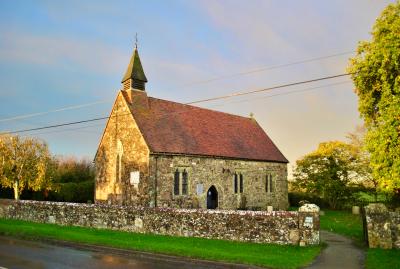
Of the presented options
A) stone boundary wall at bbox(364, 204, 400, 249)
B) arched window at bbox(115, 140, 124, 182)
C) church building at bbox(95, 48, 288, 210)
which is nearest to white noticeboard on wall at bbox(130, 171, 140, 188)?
church building at bbox(95, 48, 288, 210)

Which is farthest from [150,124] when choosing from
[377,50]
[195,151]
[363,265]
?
[363,265]

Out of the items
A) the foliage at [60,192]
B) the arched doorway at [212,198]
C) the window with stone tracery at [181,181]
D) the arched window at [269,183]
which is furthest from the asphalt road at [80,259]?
the arched window at [269,183]

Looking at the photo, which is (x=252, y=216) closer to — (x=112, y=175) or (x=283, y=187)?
(x=112, y=175)

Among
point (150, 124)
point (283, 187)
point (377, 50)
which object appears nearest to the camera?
point (377, 50)

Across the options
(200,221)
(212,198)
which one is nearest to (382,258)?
(200,221)

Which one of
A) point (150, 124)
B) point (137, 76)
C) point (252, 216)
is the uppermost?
point (137, 76)

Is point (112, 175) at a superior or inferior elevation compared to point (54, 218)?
superior

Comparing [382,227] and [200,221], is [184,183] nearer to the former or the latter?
[200,221]

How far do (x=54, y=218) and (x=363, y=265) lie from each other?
18214mm

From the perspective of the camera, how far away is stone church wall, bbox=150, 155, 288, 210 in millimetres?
27531

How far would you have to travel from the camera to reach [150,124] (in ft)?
96.9

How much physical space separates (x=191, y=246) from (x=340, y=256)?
5905 mm

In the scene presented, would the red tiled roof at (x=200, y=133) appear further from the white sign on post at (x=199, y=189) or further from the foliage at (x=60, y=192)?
the foliage at (x=60, y=192)

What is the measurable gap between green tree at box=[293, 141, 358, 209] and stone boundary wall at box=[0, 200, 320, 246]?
2597 cm
